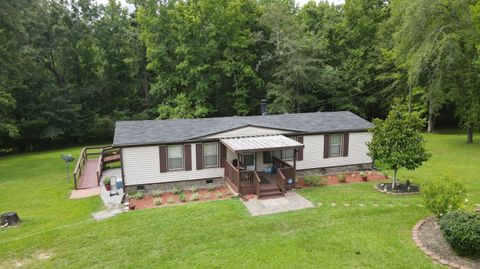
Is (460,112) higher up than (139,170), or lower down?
higher up

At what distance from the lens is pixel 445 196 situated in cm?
883

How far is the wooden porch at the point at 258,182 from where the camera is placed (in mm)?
12727

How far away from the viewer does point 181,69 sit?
29312 millimetres

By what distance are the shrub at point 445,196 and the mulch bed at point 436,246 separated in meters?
0.57

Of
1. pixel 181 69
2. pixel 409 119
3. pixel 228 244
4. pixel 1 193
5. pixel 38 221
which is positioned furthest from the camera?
pixel 181 69

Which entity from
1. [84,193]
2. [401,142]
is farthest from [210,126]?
[401,142]

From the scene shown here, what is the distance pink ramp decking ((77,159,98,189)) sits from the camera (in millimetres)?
15310

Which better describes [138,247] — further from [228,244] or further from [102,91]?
[102,91]

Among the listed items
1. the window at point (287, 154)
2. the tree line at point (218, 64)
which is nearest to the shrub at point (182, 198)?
the window at point (287, 154)

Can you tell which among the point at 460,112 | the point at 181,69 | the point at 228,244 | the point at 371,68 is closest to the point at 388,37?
the point at 371,68

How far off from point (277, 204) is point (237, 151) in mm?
2579

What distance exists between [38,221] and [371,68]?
108 feet

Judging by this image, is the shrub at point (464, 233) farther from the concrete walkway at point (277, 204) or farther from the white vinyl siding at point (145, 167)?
the white vinyl siding at point (145, 167)

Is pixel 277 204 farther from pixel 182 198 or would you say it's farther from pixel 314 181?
pixel 182 198
